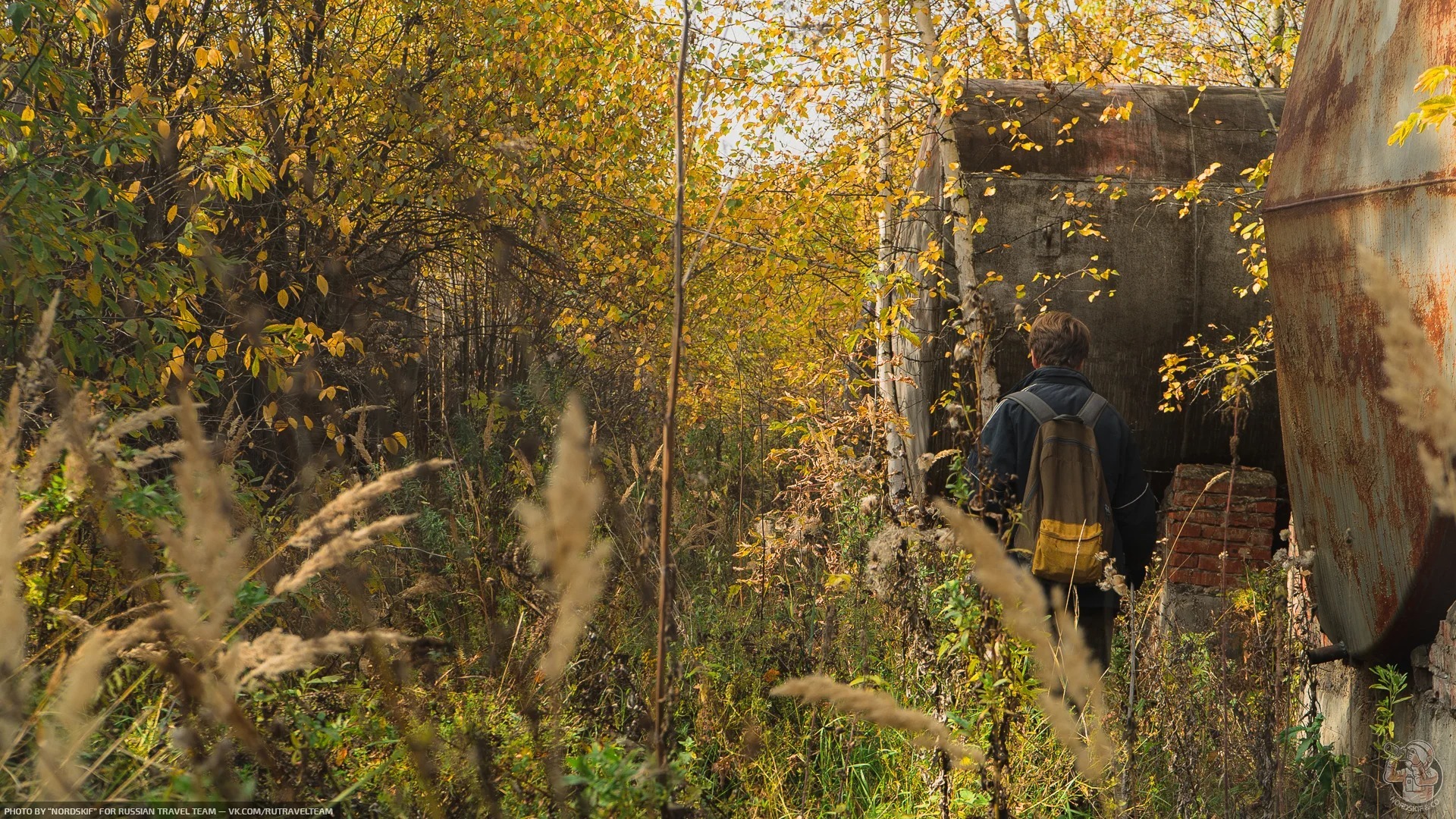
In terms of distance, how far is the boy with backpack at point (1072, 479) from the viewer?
12.7 feet

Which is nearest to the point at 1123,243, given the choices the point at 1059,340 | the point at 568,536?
the point at 1059,340

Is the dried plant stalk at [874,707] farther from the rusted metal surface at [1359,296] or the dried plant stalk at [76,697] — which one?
the rusted metal surface at [1359,296]

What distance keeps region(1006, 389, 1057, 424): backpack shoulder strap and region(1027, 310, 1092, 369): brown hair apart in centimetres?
19

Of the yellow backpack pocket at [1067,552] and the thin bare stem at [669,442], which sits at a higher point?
the thin bare stem at [669,442]

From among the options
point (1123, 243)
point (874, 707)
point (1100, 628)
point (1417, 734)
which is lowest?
point (1417, 734)

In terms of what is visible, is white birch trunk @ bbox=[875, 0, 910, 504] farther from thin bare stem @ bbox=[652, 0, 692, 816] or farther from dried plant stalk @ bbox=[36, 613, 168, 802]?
dried plant stalk @ bbox=[36, 613, 168, 802]

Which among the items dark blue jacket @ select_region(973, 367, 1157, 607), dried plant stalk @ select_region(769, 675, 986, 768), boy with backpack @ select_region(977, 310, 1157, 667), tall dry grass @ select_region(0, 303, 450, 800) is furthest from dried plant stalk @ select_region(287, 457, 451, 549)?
dark blue jacket @ select_region(973, 367, 1157, 607)

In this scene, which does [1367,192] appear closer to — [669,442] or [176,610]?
[669,442]

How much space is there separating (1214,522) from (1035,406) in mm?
2591

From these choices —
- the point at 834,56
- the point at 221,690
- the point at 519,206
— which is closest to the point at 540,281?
the point at 519,206

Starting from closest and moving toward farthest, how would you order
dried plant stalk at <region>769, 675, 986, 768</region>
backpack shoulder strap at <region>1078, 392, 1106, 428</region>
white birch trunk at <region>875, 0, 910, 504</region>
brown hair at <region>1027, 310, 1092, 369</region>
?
dried plant stalk at <region>769, 675, 986, 768</region>
backpack shoulder strap at <region>1078, 392, 1106, 428</region>
brown hair at <region>1027, 310, 1092, 369</region>
white birch trunk at <region>875, 0, 910, 504</region>

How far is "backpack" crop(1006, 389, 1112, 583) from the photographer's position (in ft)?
12.6

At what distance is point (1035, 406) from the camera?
4.02m

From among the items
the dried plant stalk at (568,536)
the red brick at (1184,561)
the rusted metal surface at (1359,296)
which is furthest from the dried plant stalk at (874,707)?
the red brick at (1184,561)
